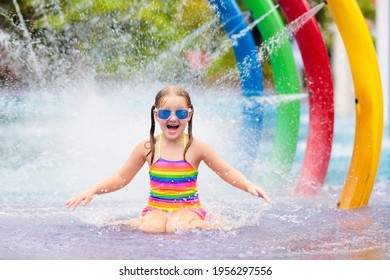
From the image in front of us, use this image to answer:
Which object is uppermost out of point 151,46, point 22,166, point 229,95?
point 151,46

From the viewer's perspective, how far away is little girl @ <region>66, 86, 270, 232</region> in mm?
4863

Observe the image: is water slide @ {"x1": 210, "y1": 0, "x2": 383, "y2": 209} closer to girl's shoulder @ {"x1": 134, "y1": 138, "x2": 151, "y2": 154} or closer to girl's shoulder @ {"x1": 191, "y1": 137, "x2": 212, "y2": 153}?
girl's shoulder @ {"x1": 191, "y1": 137, "x2": 212, "y2": 153}

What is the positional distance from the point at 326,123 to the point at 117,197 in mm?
1747

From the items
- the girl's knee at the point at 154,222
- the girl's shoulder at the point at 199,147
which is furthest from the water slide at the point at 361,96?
the girl's knee at the point at 154,222

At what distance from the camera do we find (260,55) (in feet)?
22.3

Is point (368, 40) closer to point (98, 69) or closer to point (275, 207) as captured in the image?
point (275, 207)

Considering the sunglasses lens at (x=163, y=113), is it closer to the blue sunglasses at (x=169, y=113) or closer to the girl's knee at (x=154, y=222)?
the blue sunglasses at (x=169, y=113)

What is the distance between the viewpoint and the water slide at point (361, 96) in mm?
5488

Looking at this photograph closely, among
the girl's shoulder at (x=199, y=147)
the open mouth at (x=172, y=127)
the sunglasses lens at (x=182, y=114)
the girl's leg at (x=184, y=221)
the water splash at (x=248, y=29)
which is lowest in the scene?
the girl's leg at (x=184, y=221)

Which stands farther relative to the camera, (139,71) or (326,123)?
(139,71)

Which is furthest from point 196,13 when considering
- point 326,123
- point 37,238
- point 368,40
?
point 37,238

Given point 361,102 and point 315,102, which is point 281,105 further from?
point 361,102

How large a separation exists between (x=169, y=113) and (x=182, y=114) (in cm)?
8

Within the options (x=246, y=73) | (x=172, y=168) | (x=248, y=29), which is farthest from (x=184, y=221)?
(x=248, y=29)
